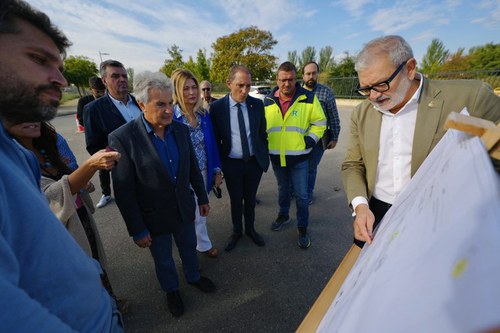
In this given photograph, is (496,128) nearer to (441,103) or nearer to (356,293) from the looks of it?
(356,293)

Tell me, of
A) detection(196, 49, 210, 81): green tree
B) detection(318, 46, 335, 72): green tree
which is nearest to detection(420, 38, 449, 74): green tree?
detection(318, 46, 335, 72): green tree

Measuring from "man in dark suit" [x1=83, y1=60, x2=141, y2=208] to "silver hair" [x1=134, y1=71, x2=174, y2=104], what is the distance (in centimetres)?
132

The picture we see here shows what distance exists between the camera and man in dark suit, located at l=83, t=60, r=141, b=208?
9.86ft

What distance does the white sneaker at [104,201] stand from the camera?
161 inches

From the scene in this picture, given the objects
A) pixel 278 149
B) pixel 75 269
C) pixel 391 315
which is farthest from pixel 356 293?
pixel 278 149

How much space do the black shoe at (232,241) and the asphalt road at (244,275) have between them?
0.19 ft

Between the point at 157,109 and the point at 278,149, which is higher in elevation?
the point at 157,109

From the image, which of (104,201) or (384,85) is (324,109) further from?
(104,201)

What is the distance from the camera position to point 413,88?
1.54 meters

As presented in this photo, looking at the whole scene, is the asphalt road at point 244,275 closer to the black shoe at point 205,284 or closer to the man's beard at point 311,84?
the black shoe at point 205,284

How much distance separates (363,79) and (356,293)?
1361mm

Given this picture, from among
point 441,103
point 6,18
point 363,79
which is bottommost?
point 441,103

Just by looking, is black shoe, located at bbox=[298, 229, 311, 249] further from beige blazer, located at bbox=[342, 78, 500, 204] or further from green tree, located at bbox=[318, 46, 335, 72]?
green tree, located at bbox=[318, 46, 335, 72]

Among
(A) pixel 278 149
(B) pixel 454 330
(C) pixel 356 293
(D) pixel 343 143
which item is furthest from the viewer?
(D) pixel 343 143
